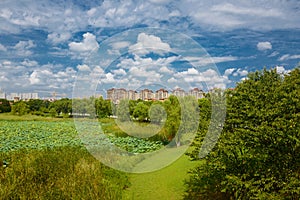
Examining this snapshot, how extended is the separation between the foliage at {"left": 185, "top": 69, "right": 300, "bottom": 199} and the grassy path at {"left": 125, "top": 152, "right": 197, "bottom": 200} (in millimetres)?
2588

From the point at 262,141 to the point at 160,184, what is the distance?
575cm

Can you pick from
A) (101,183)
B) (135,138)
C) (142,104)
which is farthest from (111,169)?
(142,104)

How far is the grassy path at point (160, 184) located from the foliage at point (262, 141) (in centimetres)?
259

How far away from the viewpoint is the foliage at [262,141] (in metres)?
6.69

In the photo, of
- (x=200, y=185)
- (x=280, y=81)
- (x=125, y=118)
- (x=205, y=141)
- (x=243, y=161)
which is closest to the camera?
(x=243, y=161)

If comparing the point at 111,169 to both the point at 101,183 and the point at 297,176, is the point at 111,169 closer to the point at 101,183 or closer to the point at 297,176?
the point at 101,183

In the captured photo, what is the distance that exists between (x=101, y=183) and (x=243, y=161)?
14.5 feet

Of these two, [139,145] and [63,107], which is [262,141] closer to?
[139,145]

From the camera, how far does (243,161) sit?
7.51 metres

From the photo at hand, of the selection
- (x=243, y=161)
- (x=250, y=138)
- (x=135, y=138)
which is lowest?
(x=135, y=138)

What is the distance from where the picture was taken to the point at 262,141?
23.4ft

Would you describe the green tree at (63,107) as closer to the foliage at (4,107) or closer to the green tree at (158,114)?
the foliage at (4,107)

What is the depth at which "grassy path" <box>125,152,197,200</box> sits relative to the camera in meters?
10.5

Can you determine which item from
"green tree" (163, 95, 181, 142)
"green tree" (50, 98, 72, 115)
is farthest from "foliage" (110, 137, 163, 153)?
"green tree" (50, 98, 72, 115)
